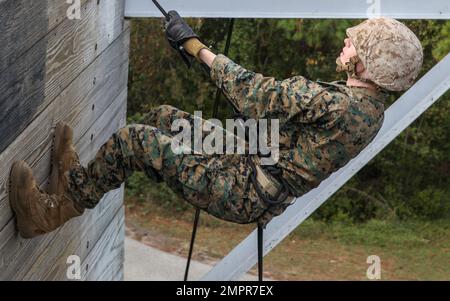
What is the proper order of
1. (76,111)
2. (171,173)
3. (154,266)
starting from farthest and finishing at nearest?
(154,266) < (76,111) < (171,173)

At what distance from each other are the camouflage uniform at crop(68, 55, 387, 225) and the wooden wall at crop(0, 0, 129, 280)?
29 centimetres

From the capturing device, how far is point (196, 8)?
448cm

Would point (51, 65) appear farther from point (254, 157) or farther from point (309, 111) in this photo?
point (309, 111)

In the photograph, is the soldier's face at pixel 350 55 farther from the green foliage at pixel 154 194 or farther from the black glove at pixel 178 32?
the green foliage at pixel 154 194

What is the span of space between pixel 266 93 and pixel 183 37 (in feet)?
1.29

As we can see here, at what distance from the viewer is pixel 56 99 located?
145 inches

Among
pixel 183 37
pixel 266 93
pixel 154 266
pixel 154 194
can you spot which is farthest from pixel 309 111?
pixel 154 194

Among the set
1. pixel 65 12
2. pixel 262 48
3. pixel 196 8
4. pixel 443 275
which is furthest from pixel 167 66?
pixel 65 12

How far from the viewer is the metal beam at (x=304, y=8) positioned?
A: 448cm

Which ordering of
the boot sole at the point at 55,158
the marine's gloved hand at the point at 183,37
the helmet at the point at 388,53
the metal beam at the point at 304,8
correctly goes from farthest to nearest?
the metal beam at the point at 304,8 < the boot sole at the point at 55,158 < the marine's gloved hand at the point at 183,37 < the helmet at the point at 388,53

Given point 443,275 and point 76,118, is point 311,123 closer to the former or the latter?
point 76,118

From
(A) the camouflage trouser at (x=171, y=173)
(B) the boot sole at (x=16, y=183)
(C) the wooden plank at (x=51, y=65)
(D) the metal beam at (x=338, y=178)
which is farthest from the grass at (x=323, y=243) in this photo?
(B) the boot sole at (x=16, y=183)

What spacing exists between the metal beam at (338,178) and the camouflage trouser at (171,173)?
1.13 meters

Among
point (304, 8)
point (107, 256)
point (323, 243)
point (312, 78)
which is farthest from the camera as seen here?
point (312, 78)
